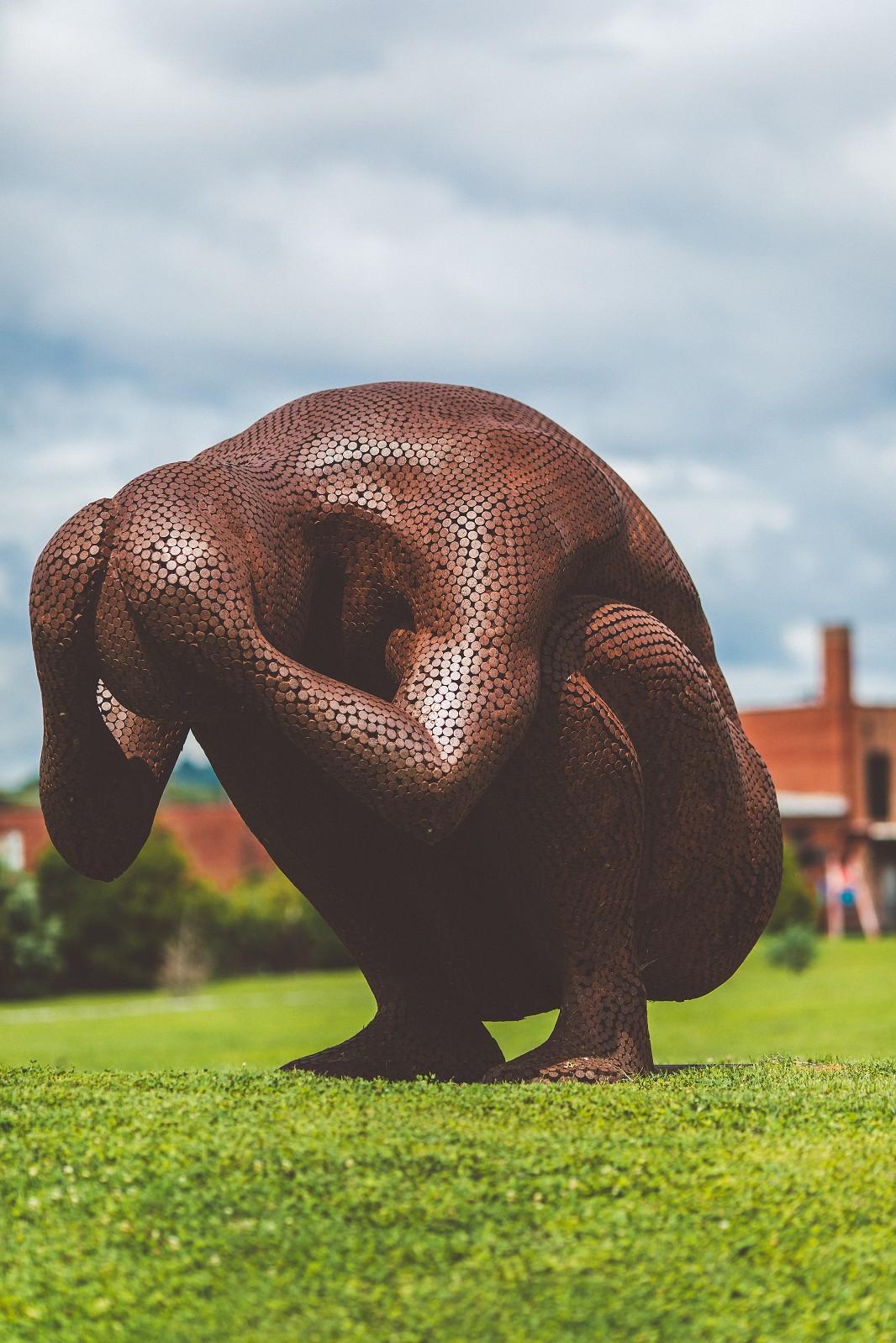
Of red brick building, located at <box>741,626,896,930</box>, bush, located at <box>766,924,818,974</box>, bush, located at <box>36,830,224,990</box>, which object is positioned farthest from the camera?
red brick building, located at <box>741,626,896,930</box>

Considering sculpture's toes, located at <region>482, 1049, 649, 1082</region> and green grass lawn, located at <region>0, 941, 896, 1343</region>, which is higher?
sculpture's toes, located at <region>482, 1049, 649, 1082</region>

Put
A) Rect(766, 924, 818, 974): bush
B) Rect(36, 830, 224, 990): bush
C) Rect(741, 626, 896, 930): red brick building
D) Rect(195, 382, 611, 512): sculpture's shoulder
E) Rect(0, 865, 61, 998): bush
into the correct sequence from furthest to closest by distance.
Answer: Rect(741, 626, 896, 930): red brick building < Rect(36, 830, 224, 990): bush < Rect(0, 865, 61, 998): bush < Rect(766, 924, 818, 974): bush < Rect(195, 382, 611, 512): sculpture's shoulder

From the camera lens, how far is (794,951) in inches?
1193

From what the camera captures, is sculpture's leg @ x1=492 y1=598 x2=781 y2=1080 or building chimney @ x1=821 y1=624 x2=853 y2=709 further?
building chimney @ x1=821 y1=624 x2=853 y2=709

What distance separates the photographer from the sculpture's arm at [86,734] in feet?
17.6

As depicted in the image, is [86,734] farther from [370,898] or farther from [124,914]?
[124,914]

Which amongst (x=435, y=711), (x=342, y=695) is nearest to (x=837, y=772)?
(x=435, y=711)

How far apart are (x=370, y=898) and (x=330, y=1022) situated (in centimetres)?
1838

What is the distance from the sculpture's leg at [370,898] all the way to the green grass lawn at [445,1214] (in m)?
0.73

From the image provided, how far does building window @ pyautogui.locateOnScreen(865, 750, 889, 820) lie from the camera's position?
47.0 metres

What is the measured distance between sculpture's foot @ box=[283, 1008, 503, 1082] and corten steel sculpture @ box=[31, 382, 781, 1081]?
1 centimetres

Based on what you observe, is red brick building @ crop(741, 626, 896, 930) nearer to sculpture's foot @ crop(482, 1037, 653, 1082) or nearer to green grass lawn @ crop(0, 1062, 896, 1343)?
sculpture's foot @ crop(482, 1037, 653, 1082)

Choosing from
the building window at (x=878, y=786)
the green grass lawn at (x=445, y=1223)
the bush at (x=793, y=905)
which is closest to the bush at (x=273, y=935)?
the bush at (x=793, y=905)

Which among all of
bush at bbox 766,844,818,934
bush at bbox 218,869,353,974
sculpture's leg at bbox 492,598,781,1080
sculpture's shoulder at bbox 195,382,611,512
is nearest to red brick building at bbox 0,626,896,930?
bush at bbox 218,869,353,974
